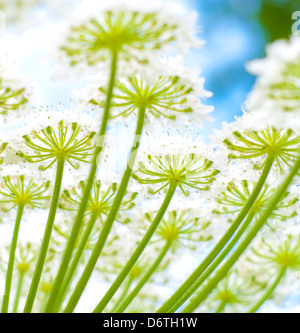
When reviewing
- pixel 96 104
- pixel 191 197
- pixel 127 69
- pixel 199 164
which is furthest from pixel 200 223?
pixel 127 69

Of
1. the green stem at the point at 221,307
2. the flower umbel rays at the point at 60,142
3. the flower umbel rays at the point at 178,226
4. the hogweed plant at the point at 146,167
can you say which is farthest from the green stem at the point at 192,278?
the green stem at the point at 221,307

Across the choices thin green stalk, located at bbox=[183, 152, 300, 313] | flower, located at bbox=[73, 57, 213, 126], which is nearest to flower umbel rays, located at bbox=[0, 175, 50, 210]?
flower, located at bbox=[73, 57, 213, 126]

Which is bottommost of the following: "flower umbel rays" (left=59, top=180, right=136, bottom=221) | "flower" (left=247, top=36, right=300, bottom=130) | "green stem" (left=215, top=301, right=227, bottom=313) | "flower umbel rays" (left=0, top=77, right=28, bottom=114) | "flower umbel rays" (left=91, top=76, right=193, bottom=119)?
"flower" (left=247, top=36, right=300, bottom=130)

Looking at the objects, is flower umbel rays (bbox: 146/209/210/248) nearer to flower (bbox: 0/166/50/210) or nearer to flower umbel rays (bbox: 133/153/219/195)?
flower umbel rays (bbox: 133/153/219/195)

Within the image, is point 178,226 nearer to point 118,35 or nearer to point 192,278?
point 192,278

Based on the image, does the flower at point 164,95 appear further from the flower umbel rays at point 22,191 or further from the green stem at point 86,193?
the flower umbel rays at point 22,191

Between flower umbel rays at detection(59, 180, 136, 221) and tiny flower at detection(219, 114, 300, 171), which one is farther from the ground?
flower umbel rays at detection(59, 180, 136, 221)
